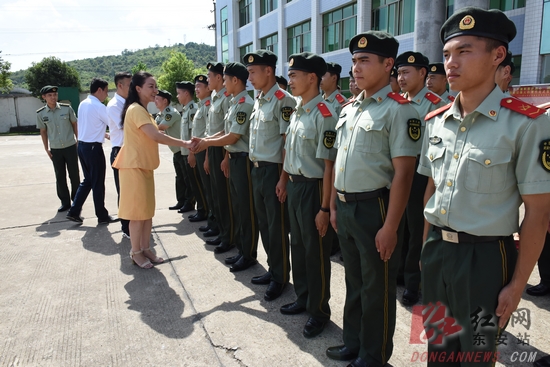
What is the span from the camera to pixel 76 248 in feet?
15.1

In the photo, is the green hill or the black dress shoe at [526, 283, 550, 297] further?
the green hill

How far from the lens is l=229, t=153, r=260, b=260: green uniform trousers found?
3832 millimetres

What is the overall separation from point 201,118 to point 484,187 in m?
4.08

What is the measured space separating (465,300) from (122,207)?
3.24 m

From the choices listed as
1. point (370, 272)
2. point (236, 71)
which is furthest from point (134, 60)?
point (370, 272)

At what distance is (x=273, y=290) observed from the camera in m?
3.31

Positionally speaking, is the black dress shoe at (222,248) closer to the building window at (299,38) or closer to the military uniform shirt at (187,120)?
the military uniform shirt at (187,120)

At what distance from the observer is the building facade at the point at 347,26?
8.70m

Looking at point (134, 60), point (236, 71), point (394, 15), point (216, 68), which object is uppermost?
point (134, 60)

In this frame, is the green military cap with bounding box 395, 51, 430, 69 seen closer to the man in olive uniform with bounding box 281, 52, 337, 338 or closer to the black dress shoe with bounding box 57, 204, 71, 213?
the man in olive uniform with bounding box 281, 52, 337, 338

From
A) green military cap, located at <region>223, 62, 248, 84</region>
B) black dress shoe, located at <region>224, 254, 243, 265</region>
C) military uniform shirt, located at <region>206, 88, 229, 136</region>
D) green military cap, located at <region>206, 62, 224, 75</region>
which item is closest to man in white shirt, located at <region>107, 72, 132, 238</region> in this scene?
green military cap, located at <region>206, 62, 224, 75</region>

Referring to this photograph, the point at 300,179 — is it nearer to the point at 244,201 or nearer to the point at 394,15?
the point at 244,201

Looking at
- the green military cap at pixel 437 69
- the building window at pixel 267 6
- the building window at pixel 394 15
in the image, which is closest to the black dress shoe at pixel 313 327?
the green military cap at pixel 437 69

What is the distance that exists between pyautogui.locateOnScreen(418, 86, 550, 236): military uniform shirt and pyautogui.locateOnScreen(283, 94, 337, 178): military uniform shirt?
3.12ft
